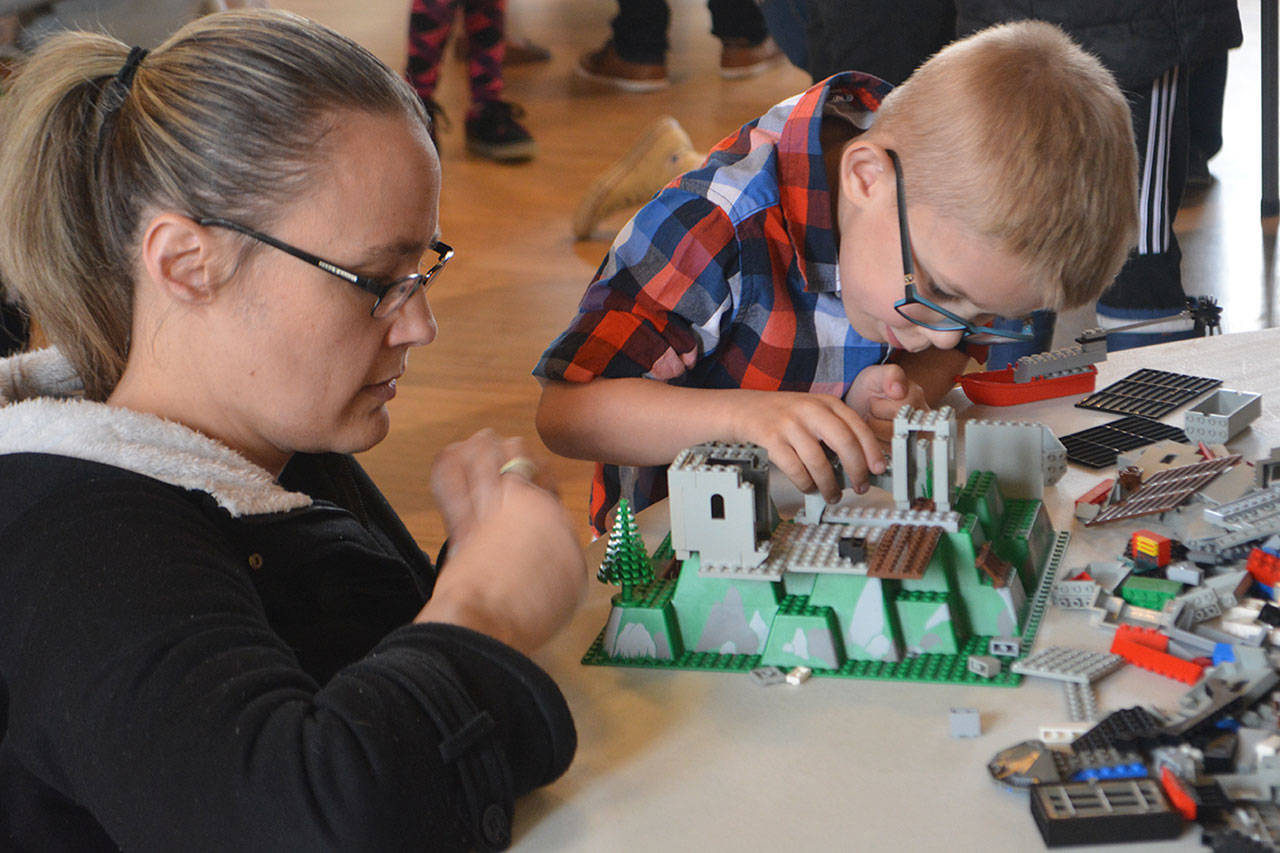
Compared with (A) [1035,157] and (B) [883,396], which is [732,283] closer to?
(B) [883,396]

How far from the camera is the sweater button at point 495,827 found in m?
0.72

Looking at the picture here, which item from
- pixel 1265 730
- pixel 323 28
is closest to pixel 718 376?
pixel 323 28

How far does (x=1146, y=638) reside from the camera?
34.6 inches

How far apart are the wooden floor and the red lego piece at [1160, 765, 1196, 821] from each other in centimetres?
163

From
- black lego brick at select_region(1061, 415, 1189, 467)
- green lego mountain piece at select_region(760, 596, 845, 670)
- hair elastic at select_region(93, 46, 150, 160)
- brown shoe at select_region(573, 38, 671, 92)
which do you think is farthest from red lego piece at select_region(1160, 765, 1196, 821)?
brown shoe at select_region(573, 38, 671, 92)

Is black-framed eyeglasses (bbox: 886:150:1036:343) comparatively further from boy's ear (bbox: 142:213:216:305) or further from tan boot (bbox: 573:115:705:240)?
tan boot (bbox: 573:115:705:240)

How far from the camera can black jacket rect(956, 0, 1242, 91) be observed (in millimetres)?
1942

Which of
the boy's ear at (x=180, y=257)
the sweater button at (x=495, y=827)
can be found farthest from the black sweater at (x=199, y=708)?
the boy's ear at (x=180, y=257)

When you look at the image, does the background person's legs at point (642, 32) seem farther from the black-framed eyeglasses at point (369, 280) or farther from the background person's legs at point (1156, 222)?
the black-framed eyeglasses at point (369, 280)

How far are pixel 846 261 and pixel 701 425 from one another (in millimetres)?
249

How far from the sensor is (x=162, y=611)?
70cm

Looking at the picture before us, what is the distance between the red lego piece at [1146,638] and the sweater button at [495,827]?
17.5 inches

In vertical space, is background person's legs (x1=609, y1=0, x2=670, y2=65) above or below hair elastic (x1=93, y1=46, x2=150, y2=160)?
below

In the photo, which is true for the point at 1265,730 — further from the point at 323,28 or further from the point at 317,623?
the point at 323,28
